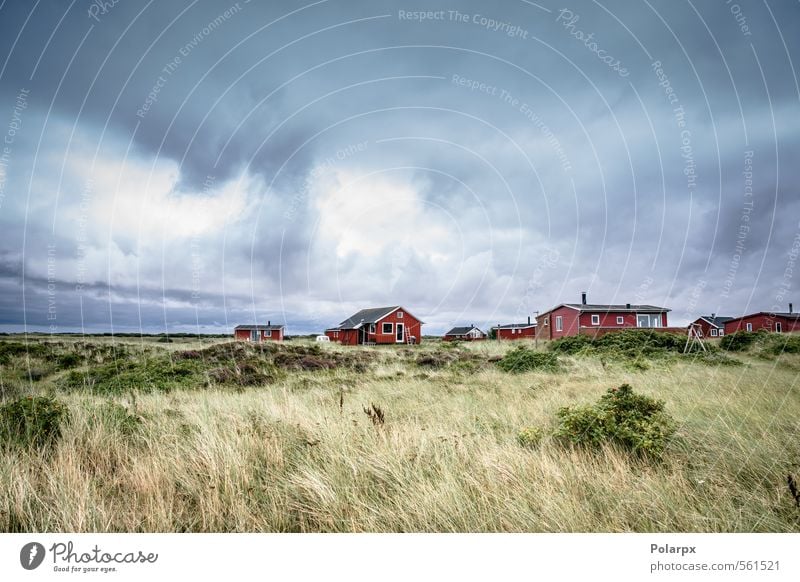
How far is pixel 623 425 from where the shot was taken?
430cm

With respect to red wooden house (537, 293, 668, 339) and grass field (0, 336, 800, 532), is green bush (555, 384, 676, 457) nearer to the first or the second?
grass field (0, 336, 800, 532)

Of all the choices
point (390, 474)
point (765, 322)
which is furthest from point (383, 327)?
point (765, 322)

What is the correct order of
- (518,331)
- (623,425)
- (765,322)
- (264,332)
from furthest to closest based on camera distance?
(518,331), (264,332), (765,322), (623,425)

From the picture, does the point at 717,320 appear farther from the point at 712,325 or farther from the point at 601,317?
the point at 601,317

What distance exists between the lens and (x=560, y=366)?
14.1 m
